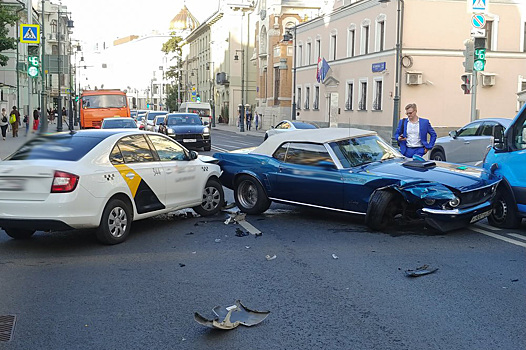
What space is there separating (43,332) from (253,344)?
65.3 inches

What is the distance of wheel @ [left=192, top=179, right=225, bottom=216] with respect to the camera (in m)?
10.8

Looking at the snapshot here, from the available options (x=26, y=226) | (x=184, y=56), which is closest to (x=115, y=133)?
(x=26, y=226)

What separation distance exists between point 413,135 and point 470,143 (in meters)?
7.04

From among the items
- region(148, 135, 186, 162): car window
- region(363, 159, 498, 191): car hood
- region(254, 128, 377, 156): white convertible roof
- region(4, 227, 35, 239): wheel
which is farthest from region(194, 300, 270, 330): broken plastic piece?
region(254, 128, 377, 156): white convertible roof

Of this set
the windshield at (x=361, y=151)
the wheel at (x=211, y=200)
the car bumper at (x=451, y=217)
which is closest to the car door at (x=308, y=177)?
the windshield at (x=361, y=151)

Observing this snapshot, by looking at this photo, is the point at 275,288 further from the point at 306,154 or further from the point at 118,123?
the point at 118,123

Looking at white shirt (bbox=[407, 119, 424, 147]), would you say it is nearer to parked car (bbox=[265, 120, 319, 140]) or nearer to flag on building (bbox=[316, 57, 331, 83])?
parked car (bbox=[265, 120, 319, 140])

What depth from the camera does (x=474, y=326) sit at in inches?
208

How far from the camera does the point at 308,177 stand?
1008 cm

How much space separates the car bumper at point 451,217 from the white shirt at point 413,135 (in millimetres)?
3153

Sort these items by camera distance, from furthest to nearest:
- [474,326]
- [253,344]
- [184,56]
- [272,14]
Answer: [184,56]
[272,14]
[474,326]
[253,344]

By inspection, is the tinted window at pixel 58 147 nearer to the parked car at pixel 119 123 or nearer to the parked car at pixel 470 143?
the parked car at pixel 470 143

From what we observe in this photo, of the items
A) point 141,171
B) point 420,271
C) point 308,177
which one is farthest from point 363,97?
point 420,271

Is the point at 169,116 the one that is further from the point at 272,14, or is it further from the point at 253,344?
the point at 272,14
